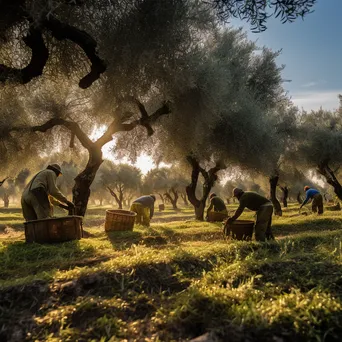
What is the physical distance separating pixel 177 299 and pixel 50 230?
5.08m

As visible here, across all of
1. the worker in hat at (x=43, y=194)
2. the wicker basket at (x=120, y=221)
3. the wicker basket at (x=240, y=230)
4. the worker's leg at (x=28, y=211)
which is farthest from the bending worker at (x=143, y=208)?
the wicker basket at (x=240, y=230)

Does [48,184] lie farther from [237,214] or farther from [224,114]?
[224,114]

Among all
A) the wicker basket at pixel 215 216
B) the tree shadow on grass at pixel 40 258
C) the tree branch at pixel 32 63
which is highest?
the tree branch at pixel 32 63

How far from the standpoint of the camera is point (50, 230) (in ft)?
27.6

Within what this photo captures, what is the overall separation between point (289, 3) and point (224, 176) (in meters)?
17.1

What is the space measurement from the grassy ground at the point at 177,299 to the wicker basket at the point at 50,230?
169 centimetres

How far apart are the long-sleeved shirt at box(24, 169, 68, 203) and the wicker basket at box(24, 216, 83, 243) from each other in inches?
34.3

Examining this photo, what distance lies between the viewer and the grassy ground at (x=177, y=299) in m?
3.68

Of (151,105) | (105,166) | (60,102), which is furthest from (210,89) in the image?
(105,166)

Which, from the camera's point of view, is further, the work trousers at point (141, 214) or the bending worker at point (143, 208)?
the work trousers at point (141, 214)

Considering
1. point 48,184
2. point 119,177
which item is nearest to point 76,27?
point 48,184

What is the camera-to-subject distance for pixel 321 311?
12.7 feet

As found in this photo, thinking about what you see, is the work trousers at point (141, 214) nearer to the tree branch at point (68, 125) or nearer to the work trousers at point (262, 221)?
the tree branch at point (68, 125)

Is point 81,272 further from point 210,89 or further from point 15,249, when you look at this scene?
point 210,89
